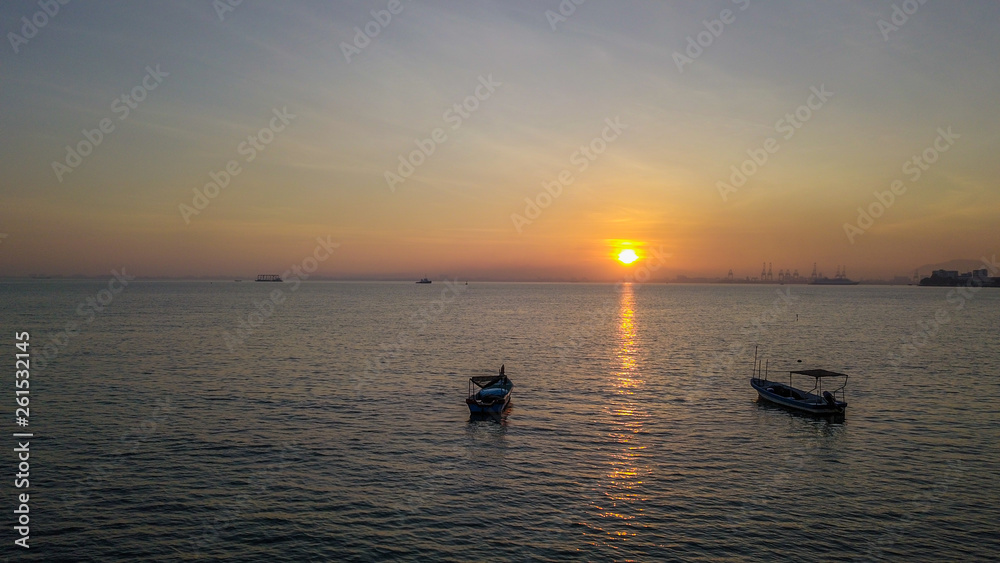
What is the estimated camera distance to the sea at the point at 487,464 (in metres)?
27.3

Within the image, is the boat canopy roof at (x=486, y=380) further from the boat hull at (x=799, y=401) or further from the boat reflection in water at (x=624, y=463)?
the boat hull at (x=799, y=401)

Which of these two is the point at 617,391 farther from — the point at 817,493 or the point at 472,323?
the point at 472,323

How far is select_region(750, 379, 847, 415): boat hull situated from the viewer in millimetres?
51750

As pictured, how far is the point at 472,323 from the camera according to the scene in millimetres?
155375

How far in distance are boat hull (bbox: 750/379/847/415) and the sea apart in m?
1.03

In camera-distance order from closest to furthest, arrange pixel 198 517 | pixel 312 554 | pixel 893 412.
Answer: pixel 312 554 → pixel 198 517 → pixel 893 412

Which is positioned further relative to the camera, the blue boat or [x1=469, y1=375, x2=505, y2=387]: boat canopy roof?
[x1=469, y1=375, x2=505, y2=387]: boat canopy roof

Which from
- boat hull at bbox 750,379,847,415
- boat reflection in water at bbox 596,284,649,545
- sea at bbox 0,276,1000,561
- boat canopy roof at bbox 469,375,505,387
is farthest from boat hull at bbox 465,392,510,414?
boat hull at bbox 750,379,847,415

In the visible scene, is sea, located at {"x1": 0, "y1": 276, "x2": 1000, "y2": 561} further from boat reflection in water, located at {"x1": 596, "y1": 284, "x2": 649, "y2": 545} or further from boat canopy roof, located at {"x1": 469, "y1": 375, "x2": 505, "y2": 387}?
boat canopy roof, located at {"x1": 469, "y1": 375, "x2": 505, "y2": 387}

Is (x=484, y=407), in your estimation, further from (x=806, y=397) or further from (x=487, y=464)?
(x=806, y=397)

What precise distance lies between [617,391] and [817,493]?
101 feet

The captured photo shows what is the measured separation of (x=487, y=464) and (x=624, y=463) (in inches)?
354

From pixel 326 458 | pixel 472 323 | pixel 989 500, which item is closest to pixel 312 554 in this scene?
pixel 326 458

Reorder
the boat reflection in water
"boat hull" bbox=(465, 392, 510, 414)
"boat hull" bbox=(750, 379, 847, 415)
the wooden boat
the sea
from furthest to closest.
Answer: the wooden boat → "boat hull" bbox=(750, 379, 847, 415) → "boat hull" bbox=(465, 392, 510, 414) → the boat reflection in water → the sea
